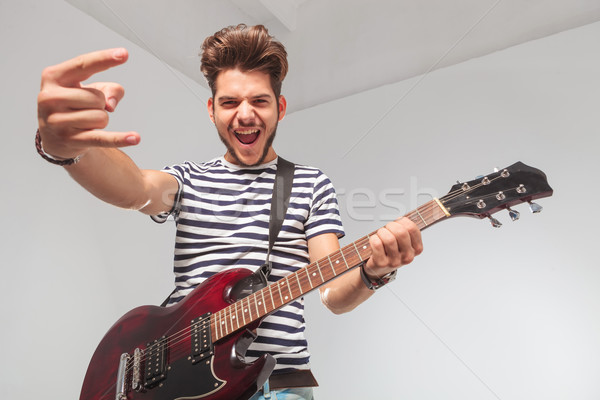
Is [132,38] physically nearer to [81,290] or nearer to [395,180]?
[81,290]

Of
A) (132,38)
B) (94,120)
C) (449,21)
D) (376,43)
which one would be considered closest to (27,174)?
(132,38)

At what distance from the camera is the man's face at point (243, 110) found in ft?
3.75

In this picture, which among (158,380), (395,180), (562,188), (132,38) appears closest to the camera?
(158,380)

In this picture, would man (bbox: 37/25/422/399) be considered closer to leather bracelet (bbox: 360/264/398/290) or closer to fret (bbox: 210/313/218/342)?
leather bracelet (bbox: 360/264/398/290)

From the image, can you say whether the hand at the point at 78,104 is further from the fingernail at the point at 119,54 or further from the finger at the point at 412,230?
the finger at the point at 412,230

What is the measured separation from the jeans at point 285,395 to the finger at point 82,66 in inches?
27.5

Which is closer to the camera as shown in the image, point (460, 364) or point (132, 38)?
point (460, 364)

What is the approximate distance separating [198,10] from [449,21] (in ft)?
5.26

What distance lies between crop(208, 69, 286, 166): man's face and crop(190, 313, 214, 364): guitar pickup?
1.53 ft

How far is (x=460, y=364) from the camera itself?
214cm

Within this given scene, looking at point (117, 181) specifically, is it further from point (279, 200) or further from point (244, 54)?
point (244, 54)

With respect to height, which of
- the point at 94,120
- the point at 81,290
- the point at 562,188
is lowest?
the point at 94,120

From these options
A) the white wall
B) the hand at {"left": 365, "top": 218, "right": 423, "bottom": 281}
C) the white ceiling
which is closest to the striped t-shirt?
the hand at {"left": 365, "top": 218, "right": 423, "bottom": 281}

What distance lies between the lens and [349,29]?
111 inches
